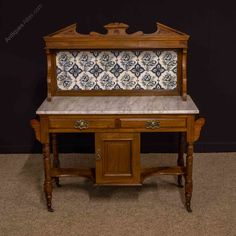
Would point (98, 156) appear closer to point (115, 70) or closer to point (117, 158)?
point (117, 158)

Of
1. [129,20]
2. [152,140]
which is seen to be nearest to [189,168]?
[152,140]

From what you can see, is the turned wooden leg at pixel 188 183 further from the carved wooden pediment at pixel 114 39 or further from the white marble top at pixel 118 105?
the carved wooden pediment at pixel 114 39

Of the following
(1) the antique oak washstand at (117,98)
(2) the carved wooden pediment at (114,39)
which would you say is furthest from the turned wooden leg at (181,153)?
(2) the carved wooden pediment at (114,39)

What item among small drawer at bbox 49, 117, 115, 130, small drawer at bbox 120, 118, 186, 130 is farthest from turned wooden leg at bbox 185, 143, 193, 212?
small drawer at bbox 49, 117, 115, 130

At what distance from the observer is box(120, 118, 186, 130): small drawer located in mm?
3266

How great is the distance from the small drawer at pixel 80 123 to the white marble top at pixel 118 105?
0.06 metres

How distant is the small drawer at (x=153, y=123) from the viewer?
3.27 m

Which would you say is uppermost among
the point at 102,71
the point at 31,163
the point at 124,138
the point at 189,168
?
the point at 102,71

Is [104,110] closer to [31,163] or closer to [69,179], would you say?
[69,179]

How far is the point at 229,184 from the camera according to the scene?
3916 millimetres

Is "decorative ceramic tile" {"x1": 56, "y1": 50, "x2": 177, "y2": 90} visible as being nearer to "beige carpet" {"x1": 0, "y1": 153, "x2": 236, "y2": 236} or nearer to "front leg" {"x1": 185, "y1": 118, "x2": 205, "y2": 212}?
"front leg" {"x1": 185, "y1": 118, "x2": 205, "y2": 212}

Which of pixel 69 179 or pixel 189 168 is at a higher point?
pixel 189 168

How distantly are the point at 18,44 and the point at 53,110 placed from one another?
1.49 meters

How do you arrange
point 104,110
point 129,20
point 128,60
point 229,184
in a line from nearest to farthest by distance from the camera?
point 104,110
point 128,60
point 229,184
point 129,20
